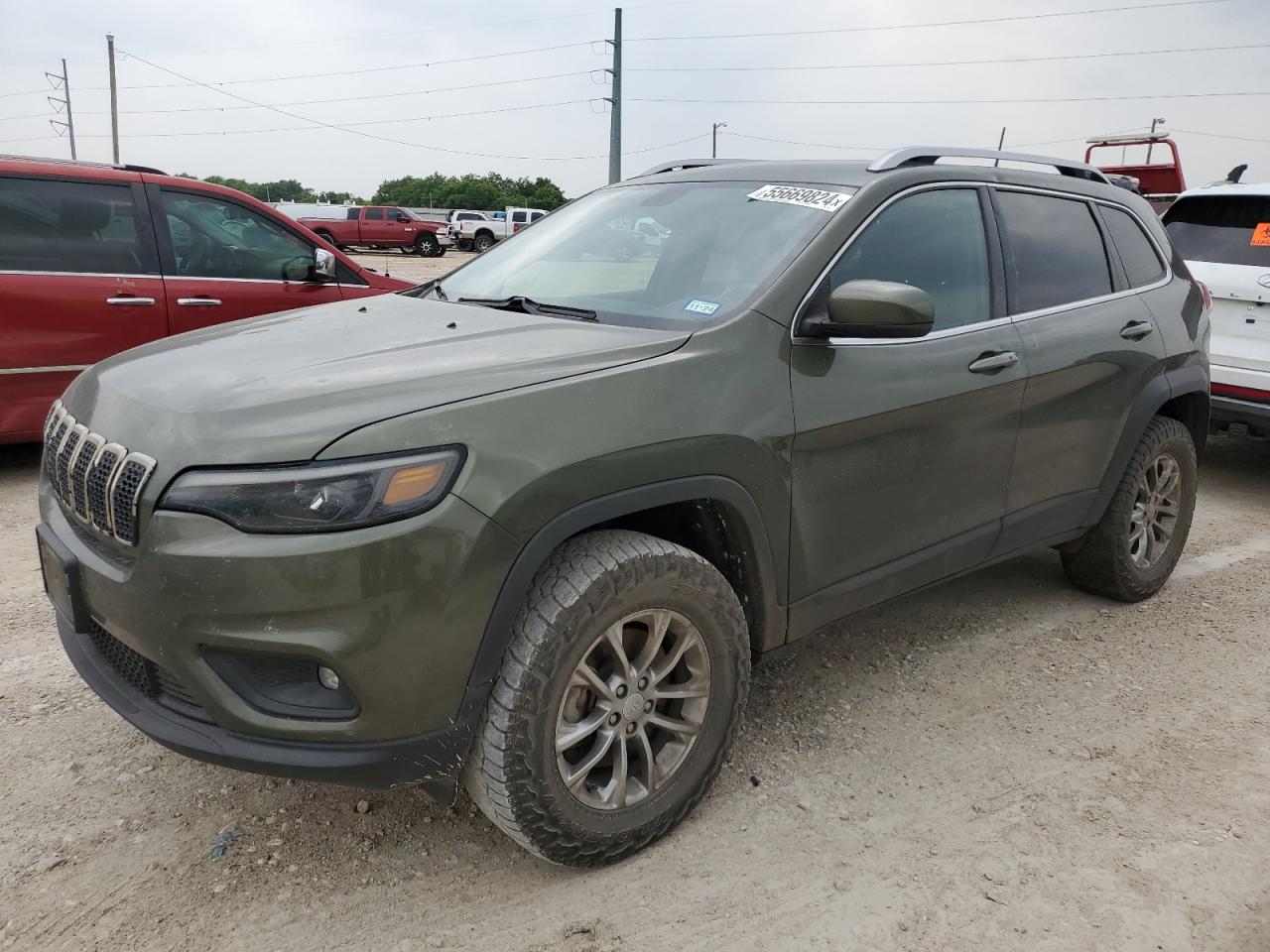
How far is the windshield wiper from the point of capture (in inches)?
113

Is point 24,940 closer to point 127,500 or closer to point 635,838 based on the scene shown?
point 127,500

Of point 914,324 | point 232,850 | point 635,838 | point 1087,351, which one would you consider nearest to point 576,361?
Answer: point 914,324

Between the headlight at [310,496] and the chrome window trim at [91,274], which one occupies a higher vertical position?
the chrome window trim at [91,274]

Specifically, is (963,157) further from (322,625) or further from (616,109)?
(616,109)

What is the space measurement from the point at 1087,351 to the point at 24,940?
12.0 ft

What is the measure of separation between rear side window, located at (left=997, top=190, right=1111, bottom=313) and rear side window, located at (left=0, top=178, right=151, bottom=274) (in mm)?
4667

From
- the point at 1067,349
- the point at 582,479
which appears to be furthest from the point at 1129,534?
the point at 582,479

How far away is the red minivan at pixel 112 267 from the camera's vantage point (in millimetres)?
5242

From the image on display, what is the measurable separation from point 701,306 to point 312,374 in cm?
107

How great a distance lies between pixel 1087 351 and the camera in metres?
3.61

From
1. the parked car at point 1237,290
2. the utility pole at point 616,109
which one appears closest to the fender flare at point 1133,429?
the parked car at point 1237,290

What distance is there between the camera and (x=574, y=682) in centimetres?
231

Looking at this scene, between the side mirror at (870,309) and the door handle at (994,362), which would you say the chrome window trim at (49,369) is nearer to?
the side mirror at (870,309)

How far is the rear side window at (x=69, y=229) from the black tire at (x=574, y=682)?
4.45 meters
